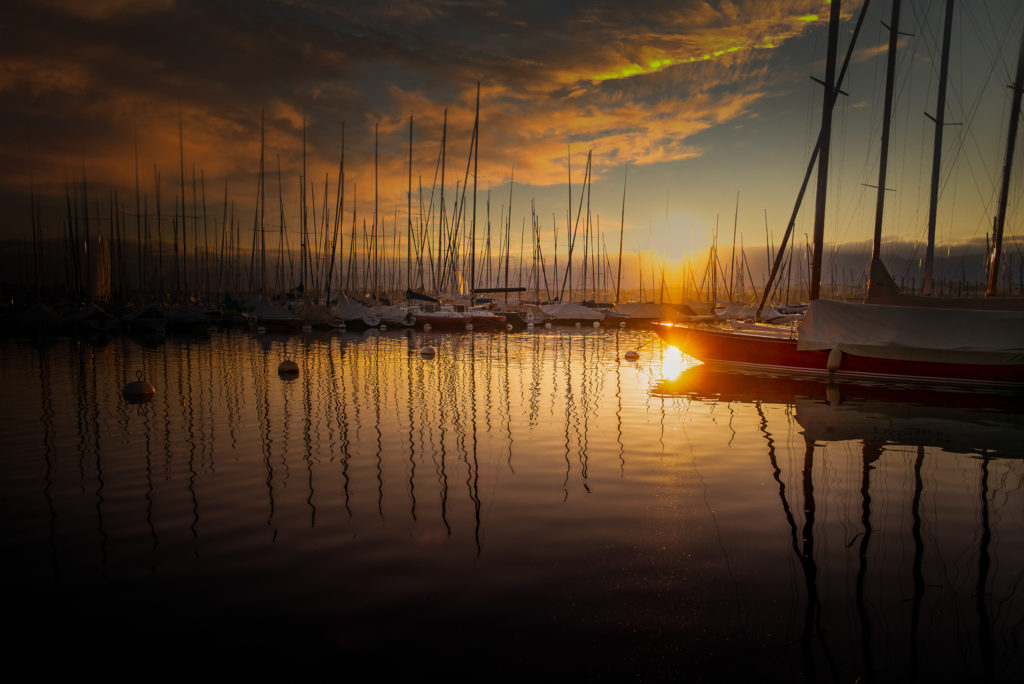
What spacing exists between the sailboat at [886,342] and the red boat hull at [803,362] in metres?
0.03

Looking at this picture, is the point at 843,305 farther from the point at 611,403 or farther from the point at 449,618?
the point at 449,618

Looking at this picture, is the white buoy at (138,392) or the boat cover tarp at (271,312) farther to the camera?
the boat cover tarp at (271,312)

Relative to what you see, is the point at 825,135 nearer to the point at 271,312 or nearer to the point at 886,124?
the point at 886,124

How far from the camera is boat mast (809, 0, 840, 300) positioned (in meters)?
22.5

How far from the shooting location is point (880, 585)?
5949mm

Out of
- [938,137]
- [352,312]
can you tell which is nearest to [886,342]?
[938,137]

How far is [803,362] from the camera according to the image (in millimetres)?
22562

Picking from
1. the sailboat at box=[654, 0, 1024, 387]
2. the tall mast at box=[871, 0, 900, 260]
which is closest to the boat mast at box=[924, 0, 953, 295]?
the tall mast at box=[871, 0, 900, 260]

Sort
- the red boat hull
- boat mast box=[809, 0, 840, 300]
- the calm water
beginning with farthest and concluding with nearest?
boat mast box=[809, 0, 840, 300] < the red boat hull < the calm water

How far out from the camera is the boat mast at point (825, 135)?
73.8 feet

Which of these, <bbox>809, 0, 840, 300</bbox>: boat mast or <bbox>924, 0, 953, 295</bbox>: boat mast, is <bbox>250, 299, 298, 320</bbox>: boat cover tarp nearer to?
<bbox>809, 0, 840, 300</bbox>: boat mast

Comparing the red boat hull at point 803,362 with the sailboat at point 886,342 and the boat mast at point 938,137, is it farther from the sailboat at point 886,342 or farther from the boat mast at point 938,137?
the boat mast at point 938,137

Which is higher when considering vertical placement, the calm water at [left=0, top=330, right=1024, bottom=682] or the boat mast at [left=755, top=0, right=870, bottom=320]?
the boat mast at [left=755, top=0, right=870, bottom=320]

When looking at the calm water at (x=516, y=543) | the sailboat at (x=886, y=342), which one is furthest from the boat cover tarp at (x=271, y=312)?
the sailboat at (x=886, y=342)
